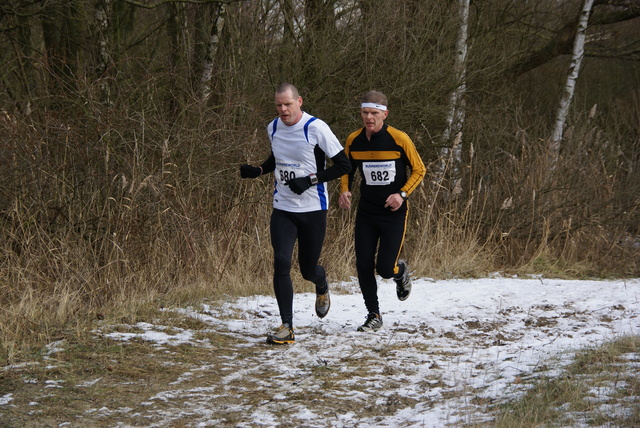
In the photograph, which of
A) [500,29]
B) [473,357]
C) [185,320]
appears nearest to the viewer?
[473,357]

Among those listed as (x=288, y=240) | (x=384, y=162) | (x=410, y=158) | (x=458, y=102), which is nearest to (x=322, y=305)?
(x=288, y=240)

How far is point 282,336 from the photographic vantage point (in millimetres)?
6273

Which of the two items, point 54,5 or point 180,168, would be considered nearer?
point 180,168

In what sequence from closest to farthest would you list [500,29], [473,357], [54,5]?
[473,357], [54,5], [500,29]

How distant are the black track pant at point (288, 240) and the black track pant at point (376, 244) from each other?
580 millimetres

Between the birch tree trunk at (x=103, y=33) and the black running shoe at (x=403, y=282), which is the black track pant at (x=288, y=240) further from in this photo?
the birch tree trunk at (x=103, y=33)

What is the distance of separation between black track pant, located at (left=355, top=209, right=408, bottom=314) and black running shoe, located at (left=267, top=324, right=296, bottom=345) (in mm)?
904

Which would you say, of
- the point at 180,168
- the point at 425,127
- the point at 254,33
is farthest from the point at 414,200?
the point at 180,168

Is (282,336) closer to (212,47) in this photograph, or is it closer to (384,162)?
(384,162)

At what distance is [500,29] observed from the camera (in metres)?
14.5

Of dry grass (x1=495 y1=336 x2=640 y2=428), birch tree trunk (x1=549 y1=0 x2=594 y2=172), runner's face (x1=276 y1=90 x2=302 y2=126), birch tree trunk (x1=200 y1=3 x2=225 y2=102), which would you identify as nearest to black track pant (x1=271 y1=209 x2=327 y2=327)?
runner's face (x1=276 y1=90 x2=302 y2=126)

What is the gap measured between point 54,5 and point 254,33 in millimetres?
2637

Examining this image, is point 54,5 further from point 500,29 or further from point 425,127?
point 500,29

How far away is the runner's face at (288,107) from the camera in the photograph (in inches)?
236
